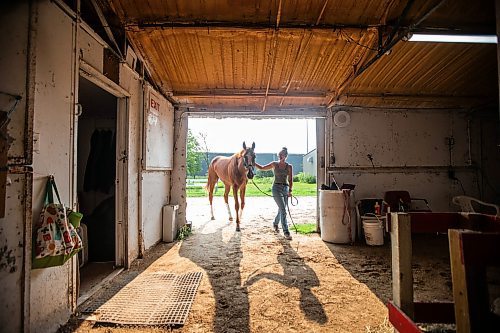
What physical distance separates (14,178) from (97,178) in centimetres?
242

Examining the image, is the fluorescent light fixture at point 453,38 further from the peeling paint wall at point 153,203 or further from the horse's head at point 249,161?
the peeling paint wall at point 153,203

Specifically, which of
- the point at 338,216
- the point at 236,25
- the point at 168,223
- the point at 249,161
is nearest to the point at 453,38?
the point at 236,25

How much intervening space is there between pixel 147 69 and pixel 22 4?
2.36 metres

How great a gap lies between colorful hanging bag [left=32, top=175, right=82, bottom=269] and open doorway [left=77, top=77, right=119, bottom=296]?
1869 mm

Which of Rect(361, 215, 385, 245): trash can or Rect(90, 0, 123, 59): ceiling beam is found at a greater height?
Rect(90, 0, 123, 59): ceiling beam

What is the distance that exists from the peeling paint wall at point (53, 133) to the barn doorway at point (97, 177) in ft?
4.67

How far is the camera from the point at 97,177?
163 inches

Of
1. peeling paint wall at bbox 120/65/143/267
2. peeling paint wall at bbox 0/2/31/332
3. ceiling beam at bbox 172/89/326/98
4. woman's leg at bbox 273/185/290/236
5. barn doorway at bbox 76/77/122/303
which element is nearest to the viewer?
peeling paint wall at bbox 0/2/31/332

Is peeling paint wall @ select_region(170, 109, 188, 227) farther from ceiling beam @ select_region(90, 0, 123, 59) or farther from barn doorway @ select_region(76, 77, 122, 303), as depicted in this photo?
ceiling beam @ select_region(90, 0, 123, 59)

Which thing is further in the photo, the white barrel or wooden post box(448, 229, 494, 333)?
the white barrel

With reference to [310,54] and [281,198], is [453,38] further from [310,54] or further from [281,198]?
[281,198]

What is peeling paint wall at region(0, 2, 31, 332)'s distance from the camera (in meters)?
1.77

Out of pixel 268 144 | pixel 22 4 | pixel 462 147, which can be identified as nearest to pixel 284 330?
pixel 22 4

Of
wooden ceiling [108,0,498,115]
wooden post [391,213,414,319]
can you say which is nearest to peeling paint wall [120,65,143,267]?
wooden ceiling [108,0,498,115]
